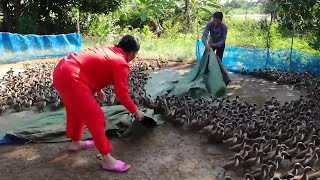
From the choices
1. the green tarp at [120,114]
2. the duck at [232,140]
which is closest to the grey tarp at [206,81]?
the green tarp at [120,114]

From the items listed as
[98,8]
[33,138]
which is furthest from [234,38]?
[33,138]

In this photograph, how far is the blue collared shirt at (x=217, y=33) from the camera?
7379 mm

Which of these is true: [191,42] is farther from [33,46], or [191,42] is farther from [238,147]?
[238,147]

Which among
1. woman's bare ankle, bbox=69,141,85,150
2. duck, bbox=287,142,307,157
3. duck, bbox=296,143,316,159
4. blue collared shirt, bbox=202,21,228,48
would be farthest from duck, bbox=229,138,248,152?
blue collared shirt, bbox=202,21,228,48

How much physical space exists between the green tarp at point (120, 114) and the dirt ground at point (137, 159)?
24cm

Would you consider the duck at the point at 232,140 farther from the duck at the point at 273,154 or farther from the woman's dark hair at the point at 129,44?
the woman's dark hair at the point at 129,44

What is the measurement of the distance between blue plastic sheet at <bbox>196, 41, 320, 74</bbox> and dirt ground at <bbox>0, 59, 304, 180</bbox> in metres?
5.35

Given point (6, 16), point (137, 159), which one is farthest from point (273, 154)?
point (6, 16)

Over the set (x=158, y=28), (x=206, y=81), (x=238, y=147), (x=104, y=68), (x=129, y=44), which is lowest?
(x=238, y=147)

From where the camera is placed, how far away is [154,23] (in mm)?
19000

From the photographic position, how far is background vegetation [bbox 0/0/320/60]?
8703 millimetres

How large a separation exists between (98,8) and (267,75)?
9447mm

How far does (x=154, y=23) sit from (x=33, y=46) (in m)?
9.81

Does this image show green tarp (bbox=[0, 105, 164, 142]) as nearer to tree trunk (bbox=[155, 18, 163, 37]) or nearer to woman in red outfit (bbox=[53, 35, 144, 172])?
woman in red outfit (bbox=[53, 35, 144, 172])
